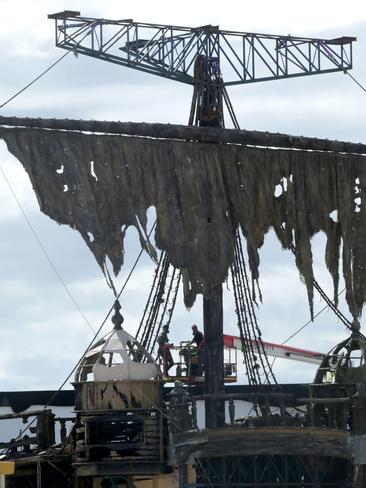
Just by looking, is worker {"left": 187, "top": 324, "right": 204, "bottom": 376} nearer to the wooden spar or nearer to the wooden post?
the wooden post

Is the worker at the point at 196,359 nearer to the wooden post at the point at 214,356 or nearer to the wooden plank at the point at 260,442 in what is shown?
the wooden post at the point at 214,356

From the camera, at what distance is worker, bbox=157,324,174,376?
53750 millimetres

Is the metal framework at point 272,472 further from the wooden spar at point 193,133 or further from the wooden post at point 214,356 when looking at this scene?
the wooden spar at point 193,133

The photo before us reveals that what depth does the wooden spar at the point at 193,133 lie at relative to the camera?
52.9 metres

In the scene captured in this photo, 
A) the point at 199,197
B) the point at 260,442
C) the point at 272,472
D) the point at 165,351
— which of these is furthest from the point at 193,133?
the point at 272,472

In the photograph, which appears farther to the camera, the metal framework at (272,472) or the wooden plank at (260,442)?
the metal framework at (272,472)

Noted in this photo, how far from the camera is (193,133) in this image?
54.6m

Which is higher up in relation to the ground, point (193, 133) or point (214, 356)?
point (193, 133)

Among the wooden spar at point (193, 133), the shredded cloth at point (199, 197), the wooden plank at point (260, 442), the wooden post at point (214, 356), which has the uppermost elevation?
the wooden spar at point (193, 133)

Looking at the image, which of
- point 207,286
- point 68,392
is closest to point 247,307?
point 207,286

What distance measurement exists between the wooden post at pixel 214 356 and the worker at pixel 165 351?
1238 mm

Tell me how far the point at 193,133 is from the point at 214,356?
232 inches

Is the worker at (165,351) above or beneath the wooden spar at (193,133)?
beneath

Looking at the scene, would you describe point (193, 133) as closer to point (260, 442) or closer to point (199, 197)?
point (199, 197)
